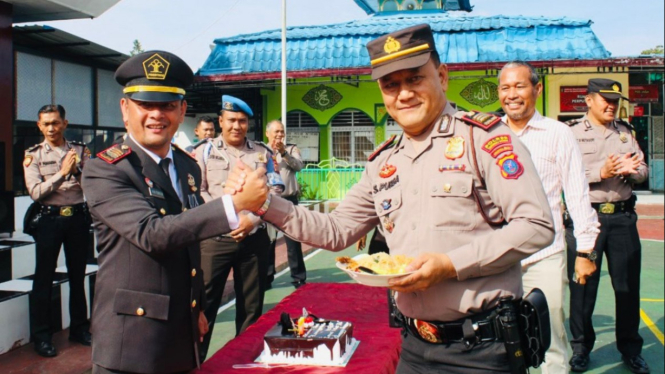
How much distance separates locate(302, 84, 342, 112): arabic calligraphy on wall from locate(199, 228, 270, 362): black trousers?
13.7 m

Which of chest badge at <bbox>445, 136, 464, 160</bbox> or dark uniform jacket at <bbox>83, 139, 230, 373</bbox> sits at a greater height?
chest badge at <bbox>445, 136, 464, 160</bbox>

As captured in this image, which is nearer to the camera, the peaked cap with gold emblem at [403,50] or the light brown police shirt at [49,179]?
the peaked cap with gold emblem at [403,50]

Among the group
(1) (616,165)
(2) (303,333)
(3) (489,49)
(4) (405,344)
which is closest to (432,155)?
(4) (405,344)

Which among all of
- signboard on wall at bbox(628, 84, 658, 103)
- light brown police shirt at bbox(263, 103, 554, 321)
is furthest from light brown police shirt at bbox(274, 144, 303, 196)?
signboard on wall at bbox(628, 84, 658, 103)

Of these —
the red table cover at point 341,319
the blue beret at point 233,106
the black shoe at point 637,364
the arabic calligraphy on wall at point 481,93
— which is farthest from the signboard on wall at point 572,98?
the red table cover at point 341,319

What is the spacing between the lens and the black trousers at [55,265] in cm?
468

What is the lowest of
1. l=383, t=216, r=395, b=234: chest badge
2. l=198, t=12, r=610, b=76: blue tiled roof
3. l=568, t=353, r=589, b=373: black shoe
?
l=568, t=353, r=589, b=373: black shoe

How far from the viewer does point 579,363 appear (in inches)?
169

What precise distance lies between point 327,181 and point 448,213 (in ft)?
48.0

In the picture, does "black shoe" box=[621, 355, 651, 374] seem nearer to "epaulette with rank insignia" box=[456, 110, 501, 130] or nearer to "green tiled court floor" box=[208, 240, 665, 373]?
"green tiled court floor" box=[208, 240, 665, 373]

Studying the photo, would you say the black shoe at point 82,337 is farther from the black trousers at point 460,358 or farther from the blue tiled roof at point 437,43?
the blue tiled roof at point 437,43

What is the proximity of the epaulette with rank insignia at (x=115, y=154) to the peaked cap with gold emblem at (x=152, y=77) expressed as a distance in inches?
8.7

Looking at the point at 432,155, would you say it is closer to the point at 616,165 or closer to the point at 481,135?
the point at 481,135

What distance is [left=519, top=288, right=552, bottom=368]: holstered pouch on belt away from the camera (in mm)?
1951
